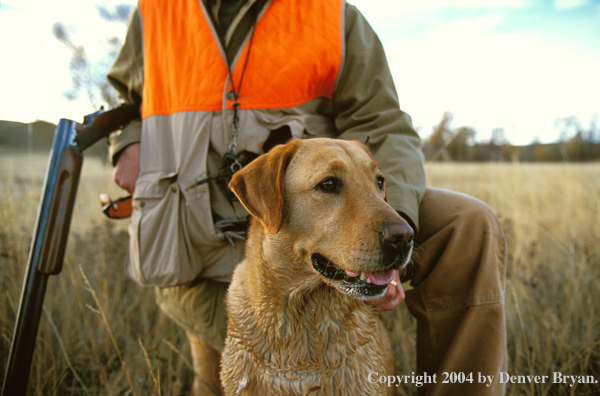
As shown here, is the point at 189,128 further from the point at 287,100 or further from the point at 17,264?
the point at 17,264

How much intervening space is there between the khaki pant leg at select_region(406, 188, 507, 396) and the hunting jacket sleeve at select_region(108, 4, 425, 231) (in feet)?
0.82

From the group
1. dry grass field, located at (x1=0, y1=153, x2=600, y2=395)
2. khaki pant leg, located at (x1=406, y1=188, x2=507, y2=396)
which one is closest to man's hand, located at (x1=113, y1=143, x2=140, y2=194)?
dry grass field, located at (x1=0, y1=153, x2=600, y2=395)

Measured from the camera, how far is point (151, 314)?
133 inches

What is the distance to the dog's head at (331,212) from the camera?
1482 millimetres

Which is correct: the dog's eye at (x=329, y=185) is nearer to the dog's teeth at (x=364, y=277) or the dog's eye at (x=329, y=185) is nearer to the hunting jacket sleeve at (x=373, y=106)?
the dog's teeth at (x=364, y=277)

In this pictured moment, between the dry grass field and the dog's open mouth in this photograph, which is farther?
the dry grass field

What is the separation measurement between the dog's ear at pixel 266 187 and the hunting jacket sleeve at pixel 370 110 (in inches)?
29.3

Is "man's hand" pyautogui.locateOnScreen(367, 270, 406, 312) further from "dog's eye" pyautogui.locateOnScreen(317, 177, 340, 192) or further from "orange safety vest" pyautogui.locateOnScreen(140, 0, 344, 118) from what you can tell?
"orange safety vest" pyautogui.locateOnScreen(140, 0, 344, 118)

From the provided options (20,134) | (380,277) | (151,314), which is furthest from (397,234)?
(20,134)

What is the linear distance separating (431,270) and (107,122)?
262 cm

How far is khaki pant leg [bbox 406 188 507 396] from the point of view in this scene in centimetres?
186

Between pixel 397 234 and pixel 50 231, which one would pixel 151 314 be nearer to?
pixel 50 231

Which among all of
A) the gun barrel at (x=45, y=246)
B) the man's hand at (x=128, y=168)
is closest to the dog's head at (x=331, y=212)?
the man's hand at (x=128, y=168)

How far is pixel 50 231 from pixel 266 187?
1.73 meters
